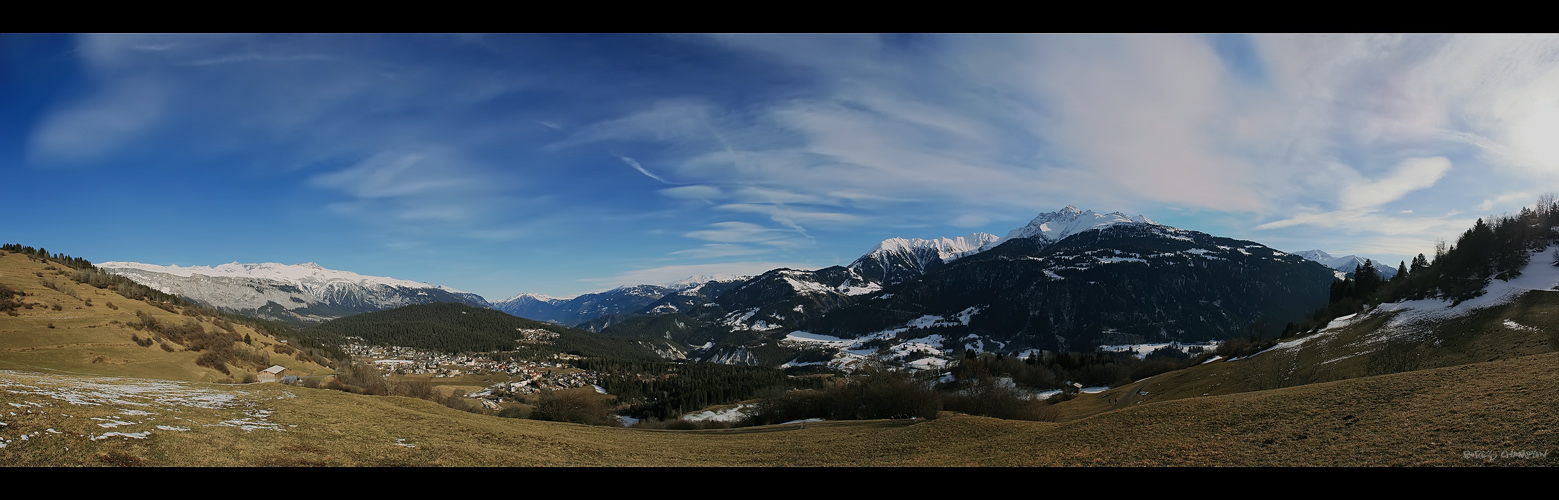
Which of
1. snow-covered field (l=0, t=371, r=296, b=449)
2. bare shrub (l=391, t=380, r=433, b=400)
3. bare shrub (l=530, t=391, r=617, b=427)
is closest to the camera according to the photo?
snow-covered field (l=0, t=371, r=296, b=449)

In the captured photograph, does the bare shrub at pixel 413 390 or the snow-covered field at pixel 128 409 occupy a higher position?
the snow-covered field at pixel 128 409

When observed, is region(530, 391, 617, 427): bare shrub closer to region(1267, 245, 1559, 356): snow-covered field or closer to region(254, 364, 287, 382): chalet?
region(254, 364, 287, 382): chalet

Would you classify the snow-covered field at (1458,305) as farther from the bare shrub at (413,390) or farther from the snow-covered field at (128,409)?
the bare shrub at (413,390)

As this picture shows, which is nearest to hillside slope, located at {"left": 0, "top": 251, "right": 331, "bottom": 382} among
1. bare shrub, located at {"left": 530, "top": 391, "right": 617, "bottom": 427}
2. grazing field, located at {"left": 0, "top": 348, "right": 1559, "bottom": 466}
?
bare shrub, located at {"left": 530, "top": 391, "right": 617, "bottom": 427}

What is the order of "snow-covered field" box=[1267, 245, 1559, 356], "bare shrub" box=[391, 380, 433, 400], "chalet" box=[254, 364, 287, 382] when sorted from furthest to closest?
1. "chalet" box=[254, 364, 287, 382]
2. "snow-covered field" box=[1267, 245, 1559, 356]
3. "bare shrub" box=[391, 380, 433, 400]

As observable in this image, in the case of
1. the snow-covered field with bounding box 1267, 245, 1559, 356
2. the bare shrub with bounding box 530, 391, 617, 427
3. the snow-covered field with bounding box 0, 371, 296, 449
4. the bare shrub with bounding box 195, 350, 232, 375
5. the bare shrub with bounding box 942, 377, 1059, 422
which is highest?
the snow-covered field with bounding box 1267, 245, 1559, 356

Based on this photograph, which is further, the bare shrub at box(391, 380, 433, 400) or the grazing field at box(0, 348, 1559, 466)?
the bare shrub at box(391, 380, 433, 400)

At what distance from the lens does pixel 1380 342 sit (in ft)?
204

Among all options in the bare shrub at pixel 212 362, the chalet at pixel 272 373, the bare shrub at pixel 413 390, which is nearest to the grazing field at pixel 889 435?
the bare shrub at pixel 413 390

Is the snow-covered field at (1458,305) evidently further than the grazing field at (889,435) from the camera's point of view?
Yes

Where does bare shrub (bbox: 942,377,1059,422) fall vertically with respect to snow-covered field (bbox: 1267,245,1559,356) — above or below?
below
